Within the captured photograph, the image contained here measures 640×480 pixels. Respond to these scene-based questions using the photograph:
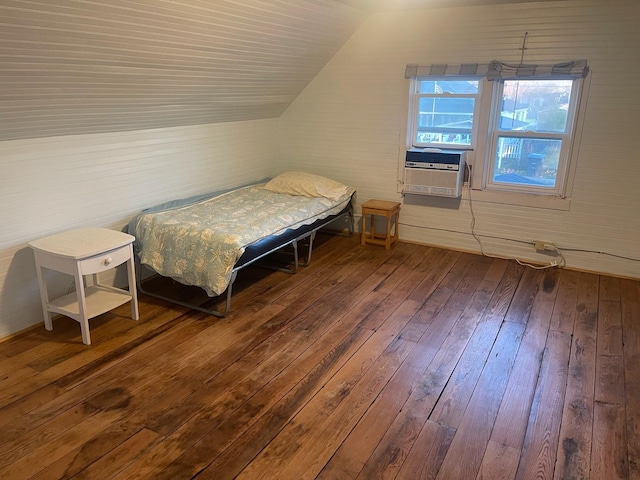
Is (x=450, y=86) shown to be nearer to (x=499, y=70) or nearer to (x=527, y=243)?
(x=499, y=70)

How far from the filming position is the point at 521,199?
4070 mm

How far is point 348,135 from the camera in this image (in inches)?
184

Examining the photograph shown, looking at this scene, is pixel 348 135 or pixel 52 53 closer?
pixel 52 53

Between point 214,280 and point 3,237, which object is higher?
point 3,237

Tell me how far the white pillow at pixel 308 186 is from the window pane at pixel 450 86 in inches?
45.6

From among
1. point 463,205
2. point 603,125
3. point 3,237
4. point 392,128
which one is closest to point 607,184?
point 603,125

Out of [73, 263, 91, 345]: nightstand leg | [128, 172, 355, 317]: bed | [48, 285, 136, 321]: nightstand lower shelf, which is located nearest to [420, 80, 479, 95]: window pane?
[128, 172, 355, 317]: bed

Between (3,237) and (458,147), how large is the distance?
3522 mm

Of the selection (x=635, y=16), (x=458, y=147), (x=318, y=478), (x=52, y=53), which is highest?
(x=635, y=16)

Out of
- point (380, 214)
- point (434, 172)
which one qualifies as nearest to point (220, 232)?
point (380, 214)

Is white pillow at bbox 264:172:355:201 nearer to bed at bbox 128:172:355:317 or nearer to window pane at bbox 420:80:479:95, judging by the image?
bed at bbox 128:172:355:317

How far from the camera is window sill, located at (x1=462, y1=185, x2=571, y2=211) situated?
12.9 ft

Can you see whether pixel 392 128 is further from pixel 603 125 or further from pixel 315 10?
pixel 603 125

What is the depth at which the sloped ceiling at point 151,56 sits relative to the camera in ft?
7.19
